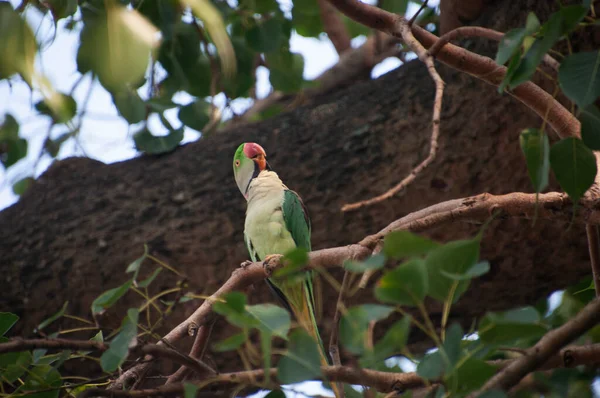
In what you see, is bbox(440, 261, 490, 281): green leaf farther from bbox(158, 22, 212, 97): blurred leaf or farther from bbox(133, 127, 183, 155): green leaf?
bbox(133, 127, 183, 155): green leaf

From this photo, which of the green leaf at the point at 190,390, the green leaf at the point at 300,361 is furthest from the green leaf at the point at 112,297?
the green leaf at the point at 300,361

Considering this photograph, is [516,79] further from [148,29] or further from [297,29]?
[297,29]

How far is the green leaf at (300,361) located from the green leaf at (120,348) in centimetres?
24

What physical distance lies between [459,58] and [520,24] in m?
0.73

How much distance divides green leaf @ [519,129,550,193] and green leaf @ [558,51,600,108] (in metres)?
0.09

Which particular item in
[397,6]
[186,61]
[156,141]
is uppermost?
[186,61]

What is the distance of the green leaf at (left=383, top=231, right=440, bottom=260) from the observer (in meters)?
0.85

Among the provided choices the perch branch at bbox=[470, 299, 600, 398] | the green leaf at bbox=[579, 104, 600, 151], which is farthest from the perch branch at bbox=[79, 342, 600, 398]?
the green leaf at bbox=[579, 104, 600, 151]

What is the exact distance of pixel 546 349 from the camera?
3.11 feet

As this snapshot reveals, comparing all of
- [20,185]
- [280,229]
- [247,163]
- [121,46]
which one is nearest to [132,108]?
[247,163]

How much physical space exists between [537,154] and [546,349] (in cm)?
31

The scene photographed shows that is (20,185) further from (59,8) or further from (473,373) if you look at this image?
(473,373)

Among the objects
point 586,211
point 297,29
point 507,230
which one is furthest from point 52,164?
point 586,211

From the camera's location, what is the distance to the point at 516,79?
3.22ft
